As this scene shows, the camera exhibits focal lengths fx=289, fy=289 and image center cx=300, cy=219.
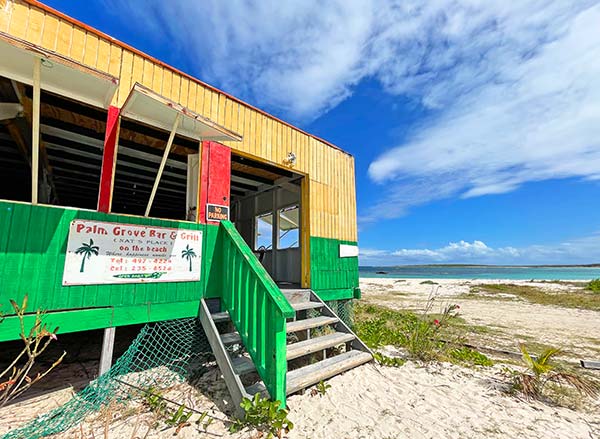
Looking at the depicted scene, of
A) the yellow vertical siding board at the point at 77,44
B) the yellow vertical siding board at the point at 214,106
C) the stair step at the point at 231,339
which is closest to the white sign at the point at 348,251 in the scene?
the stair step at the point at 231,339

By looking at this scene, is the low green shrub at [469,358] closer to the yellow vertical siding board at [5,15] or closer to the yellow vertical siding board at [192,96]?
the yellow vertical siding board at [192,96]

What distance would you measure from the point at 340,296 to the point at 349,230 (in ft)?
5.42

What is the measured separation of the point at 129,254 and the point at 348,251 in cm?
477

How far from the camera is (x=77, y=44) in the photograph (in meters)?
3.66

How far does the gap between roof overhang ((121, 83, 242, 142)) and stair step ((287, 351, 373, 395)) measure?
11.2 feet

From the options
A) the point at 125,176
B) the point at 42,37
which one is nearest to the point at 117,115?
the point at 42,37

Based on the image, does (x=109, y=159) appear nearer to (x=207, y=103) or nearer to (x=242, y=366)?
(x=207, y=103)

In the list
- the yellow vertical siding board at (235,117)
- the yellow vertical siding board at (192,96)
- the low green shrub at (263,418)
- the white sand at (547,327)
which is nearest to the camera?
the low green shrub at (263,418)

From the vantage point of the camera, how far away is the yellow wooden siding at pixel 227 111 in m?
3.46

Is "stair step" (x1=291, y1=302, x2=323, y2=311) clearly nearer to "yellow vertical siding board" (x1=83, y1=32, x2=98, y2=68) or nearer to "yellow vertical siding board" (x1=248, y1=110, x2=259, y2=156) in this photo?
"yellow vertical siding board" (x1=248, y1=110, x2=259, y2=156)

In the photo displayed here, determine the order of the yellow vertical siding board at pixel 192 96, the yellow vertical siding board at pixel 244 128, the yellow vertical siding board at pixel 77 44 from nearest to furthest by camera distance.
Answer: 1. the yellow vertical siding board at pixel 77 44
2. the yellow vertical siding board at pixel 192 96
3. the yellow vertical siding board at pixel 244 128

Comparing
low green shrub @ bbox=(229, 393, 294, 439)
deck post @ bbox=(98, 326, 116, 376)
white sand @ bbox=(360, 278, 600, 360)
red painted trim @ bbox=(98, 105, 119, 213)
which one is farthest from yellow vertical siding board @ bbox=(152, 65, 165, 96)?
white sand @ bbox=(360, 278, 600, 360)

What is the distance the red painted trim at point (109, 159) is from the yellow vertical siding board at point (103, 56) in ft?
1.69

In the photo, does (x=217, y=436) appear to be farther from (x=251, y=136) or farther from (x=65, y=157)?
(x=65, y=157)
